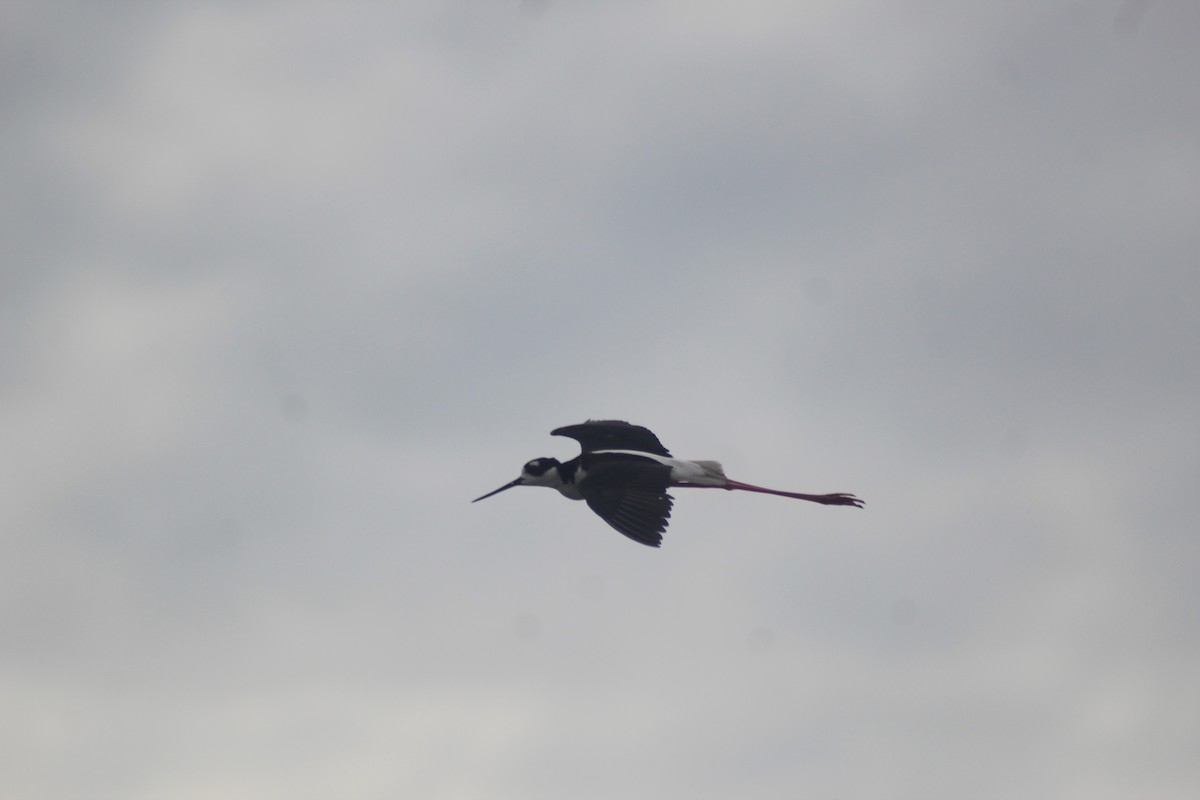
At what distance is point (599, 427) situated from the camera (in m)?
18.9

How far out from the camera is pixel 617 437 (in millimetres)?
19016

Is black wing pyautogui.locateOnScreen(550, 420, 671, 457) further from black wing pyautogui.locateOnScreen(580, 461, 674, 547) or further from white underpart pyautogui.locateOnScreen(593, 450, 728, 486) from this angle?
black wing pyautogui.locateOnScreen(580, 461, 674, 547)

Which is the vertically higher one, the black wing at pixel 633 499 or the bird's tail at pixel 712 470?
the bird's tail at pixel 712 470

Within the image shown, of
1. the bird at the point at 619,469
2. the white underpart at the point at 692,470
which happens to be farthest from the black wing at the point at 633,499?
the white underpart at the point at 692,470

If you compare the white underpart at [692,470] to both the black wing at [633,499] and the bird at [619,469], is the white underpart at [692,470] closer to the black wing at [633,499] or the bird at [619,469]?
the bird at [619,469]

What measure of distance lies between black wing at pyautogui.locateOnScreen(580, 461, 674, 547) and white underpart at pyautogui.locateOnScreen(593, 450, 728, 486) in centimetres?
114

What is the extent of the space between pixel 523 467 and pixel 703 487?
2327 millimetres

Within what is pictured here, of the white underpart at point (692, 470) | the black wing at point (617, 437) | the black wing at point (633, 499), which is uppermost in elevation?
the black wing at point (617, 437)

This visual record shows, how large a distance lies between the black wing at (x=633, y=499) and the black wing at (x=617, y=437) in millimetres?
1498

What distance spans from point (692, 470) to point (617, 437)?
108cm

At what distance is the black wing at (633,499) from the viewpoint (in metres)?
16.0

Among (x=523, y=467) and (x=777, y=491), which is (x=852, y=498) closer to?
(x=777, y=491)

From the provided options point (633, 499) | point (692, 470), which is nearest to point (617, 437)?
point (692, 470)

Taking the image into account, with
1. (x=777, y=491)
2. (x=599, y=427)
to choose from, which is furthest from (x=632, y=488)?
(x=777, y=491)
